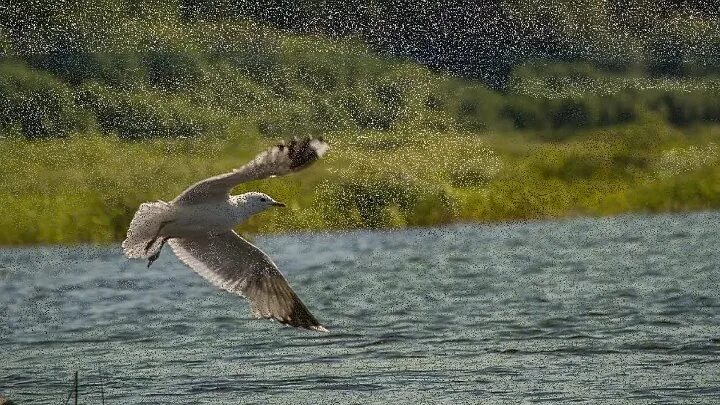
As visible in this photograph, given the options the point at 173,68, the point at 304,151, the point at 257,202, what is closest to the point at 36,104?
the point at 173,68

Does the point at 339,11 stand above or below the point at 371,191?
above

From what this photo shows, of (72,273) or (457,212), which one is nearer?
(72,273)

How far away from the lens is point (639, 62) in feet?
175

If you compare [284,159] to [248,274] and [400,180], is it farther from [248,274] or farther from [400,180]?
[400,180]

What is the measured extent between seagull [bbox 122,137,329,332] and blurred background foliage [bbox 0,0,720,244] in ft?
68.1

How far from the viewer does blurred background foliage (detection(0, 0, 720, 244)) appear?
114ft

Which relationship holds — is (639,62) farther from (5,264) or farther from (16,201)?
(5,264)

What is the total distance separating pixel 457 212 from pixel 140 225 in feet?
80.1

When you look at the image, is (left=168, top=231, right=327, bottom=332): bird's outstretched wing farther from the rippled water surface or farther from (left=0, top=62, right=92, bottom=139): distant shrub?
(left=0, top=62, right=92, bottom=139): distant shrub

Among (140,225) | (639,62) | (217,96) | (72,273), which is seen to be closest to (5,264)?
(72,273)

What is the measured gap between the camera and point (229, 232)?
34.5ft

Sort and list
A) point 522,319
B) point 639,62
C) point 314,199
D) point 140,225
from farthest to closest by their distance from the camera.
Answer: point 639,62
point 314,199
point 522,319
point 140,225

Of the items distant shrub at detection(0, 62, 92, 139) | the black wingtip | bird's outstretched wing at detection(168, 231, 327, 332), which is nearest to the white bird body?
bird's outstretched wing at detection(168, 231, 327, 332)

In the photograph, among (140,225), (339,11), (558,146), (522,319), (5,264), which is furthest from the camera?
(339,11)
